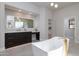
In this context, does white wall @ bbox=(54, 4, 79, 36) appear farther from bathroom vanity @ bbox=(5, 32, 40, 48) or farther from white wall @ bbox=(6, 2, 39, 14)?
bathroom vanity @ bbox=(5, 32, 40, 48)

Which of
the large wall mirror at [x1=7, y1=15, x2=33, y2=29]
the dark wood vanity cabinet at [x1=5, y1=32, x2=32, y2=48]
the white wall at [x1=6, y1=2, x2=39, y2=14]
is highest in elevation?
the white wall at [x1=6, y1=2, x2=39, y2=14]

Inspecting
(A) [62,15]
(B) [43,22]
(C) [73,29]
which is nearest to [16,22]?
(B) [43,22]

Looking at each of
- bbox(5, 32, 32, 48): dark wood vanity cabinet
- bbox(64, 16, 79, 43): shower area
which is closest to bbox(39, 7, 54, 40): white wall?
bbox(64, 16, 79, 43): shower area

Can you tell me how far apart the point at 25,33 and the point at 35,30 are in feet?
5.85

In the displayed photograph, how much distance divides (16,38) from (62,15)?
3.58m

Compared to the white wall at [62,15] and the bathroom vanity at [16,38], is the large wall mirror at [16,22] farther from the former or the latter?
the white wall at [62,15]

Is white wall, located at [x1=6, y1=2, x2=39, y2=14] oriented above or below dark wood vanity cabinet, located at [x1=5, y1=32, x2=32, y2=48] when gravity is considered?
above

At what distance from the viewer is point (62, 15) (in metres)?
7.27

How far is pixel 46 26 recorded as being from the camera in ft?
25.8

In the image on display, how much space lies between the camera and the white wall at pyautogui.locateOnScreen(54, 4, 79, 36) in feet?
22.1

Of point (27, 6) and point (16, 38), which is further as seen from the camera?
point (27, 6)

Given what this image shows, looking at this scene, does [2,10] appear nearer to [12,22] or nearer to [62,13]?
[12,22]

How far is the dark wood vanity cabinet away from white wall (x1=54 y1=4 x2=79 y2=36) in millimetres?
2530

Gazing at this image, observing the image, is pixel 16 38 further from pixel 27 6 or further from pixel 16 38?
pixel 27 6
